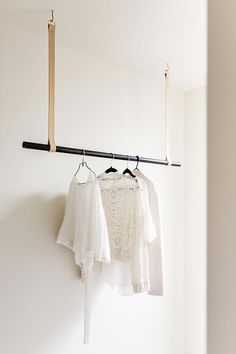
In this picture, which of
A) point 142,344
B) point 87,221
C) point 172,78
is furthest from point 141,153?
point 142,344

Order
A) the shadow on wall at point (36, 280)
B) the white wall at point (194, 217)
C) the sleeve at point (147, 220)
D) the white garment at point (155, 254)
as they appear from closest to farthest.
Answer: the shadow on wall at point (36, 280)
the sleeve at point (147, 220)
the white garment at point (155, 254)
the white wall at point (194, 217)

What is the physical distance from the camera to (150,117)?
2.56 m

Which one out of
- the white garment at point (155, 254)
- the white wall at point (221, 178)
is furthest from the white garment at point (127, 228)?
the white wall at point (221, 178)

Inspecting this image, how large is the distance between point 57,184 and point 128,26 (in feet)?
3.03

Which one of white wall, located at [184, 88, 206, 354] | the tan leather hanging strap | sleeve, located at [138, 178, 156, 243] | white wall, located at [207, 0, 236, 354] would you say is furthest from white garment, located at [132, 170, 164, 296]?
white wall, located at [207, 0, 236, 354]

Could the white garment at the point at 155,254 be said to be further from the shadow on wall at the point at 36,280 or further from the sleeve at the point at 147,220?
the shadow on wall at the point at 36,280

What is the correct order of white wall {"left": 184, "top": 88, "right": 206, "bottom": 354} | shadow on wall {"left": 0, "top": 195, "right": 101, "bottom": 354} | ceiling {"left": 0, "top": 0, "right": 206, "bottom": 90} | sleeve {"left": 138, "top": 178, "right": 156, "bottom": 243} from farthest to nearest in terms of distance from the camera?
white wall {"left": 184, "top": 88, "right": 206, "bottom": 354} < sleeve {"left": 138, "top": 178, "right": 156, "bottom": 243} < shadow on wall {"left": 0, "top": 195, "right": 101, "bottom": 354} < ceiling {"left": 0, "top": 0, "right": 206, "bottom": 90}

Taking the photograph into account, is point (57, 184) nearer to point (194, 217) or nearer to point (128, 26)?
point (128, 26)

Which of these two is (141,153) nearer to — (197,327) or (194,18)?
(194,18)

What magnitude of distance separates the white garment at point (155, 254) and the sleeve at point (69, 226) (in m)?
0.43

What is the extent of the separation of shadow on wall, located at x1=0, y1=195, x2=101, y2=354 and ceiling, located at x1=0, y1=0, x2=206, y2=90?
35.5 inches

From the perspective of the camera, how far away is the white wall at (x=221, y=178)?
54cm

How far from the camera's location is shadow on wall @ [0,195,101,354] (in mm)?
1794

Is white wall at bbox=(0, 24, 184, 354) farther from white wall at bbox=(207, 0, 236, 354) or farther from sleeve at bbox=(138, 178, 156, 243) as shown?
white wall at bbox=(207, 0, 236, 354)
